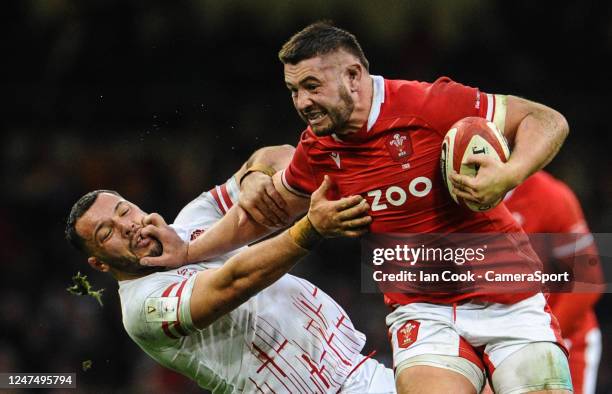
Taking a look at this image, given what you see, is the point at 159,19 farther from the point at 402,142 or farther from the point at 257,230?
the point at 402,142

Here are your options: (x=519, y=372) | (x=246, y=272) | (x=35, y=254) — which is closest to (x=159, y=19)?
(x=35, y=254)

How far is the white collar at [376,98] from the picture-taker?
4.13 metres

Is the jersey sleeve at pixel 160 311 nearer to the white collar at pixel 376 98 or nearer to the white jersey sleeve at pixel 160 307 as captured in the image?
the white jersey sleeve at pixel 160 307

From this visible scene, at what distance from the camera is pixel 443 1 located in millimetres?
10906

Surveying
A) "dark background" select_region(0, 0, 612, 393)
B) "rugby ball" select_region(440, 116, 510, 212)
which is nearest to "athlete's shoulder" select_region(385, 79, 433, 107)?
"rugby ball" select_region(440, 116, 510, 212)

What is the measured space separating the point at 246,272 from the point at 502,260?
1106mm

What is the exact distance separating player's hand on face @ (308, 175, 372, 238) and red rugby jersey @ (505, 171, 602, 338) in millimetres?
1895

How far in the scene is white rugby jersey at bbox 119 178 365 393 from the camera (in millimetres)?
4699

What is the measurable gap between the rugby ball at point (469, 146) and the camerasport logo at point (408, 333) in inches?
22.5

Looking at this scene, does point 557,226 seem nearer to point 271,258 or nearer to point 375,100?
point 375,100

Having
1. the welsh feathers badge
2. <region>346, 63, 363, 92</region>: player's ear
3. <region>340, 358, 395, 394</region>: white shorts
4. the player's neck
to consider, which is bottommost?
<region>340, 358, 395, 394</region>: white shorts

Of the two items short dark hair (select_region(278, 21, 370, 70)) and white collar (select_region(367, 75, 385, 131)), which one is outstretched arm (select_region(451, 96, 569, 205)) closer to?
white collar (select_region(367, 75, 385, 131))

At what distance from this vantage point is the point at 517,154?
390 cm

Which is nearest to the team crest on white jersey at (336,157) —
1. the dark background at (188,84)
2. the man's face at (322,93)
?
the man's face at (322,93)
